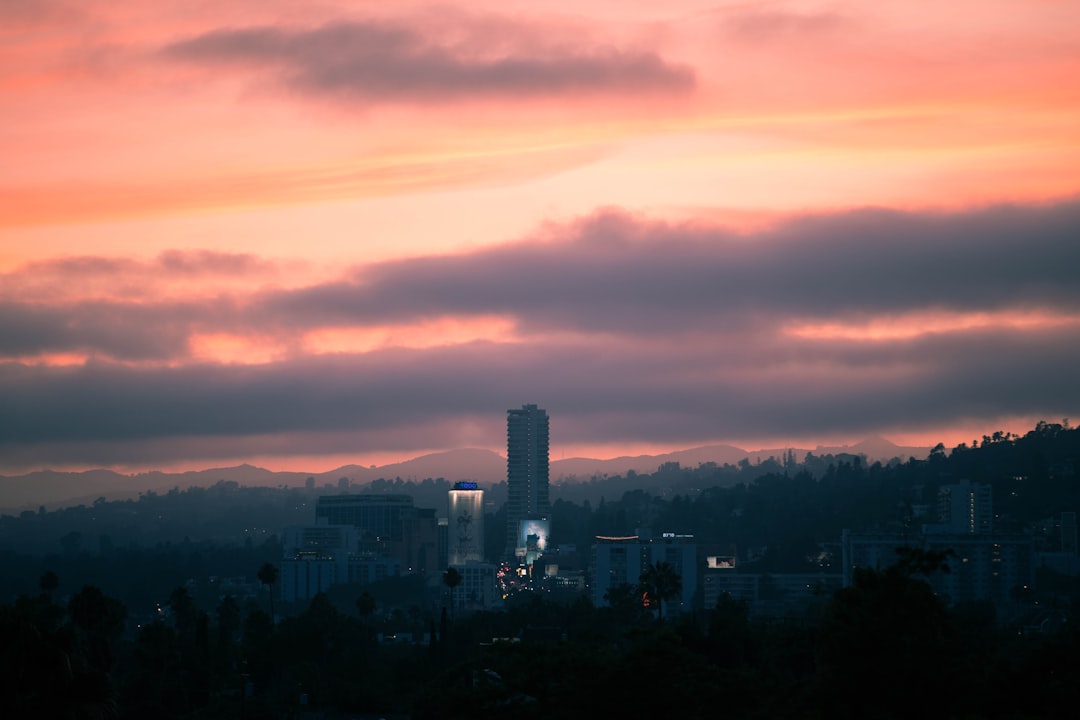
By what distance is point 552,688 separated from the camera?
216 ft

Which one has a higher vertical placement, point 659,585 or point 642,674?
point 659,585

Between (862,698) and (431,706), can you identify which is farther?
(431,706)

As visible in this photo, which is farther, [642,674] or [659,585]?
[659,585]

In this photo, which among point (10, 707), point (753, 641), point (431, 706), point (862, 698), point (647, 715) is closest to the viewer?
point (10, 707)

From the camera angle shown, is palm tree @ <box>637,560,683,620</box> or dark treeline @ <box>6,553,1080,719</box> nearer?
dark treeline @ <box>6,553,1080,719</box>

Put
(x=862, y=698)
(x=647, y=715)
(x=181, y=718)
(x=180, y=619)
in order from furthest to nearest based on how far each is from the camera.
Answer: (x=180, y=619)
(x=181, y=718)
(x=647, y=715)
(x=862, y=698)

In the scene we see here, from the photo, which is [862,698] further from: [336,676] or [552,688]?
[336,676]

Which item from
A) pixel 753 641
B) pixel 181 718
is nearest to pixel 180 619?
pixel 181 718

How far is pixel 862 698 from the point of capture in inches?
2343

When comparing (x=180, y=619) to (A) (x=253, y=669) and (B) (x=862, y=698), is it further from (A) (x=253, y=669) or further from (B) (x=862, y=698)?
(B) (x=862, y=698)

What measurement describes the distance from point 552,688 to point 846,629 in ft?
41.9

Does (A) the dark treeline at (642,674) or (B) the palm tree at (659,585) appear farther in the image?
(B) the palm tree at (659,585)

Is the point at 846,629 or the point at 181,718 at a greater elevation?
the point at 846,629

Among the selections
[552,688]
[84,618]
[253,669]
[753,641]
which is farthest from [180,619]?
[552,688]
